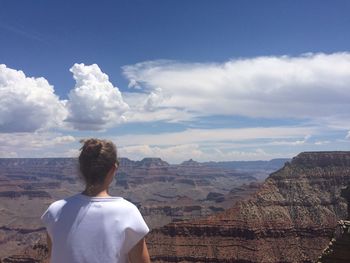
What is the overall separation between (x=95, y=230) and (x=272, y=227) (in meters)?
88.1

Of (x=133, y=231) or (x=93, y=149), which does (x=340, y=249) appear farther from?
(x=93, y=149)

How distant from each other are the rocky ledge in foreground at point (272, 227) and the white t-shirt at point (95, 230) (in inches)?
3129

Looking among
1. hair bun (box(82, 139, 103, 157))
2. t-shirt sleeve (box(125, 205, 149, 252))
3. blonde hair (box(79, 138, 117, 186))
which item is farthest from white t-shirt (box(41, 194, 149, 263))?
→ hair bun (box(82, 139, 103, 157))

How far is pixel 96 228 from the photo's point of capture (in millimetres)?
4410

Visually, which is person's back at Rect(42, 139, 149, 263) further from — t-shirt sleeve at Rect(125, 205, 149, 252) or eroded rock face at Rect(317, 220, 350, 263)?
eroded rock face at Rect(317, 220, 350, 263)

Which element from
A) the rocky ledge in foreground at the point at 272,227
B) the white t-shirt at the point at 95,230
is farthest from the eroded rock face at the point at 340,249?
the rocky ledge in foreground at the point at 272,227

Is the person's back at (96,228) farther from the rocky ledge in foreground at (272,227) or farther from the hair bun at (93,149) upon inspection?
the rocky ledge in foreground at (272,227)

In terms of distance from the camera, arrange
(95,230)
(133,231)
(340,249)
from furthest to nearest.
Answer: (340,249), (95,230), (133,231)

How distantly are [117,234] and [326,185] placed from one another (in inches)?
4027

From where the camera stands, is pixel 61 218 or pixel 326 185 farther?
pixel 326 185

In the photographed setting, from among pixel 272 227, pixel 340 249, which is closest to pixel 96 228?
pixel 340 249

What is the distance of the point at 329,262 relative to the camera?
11766mm

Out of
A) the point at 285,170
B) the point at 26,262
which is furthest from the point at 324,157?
the point at 26,262

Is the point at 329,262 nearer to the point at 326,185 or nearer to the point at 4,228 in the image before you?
the point at 326,185
